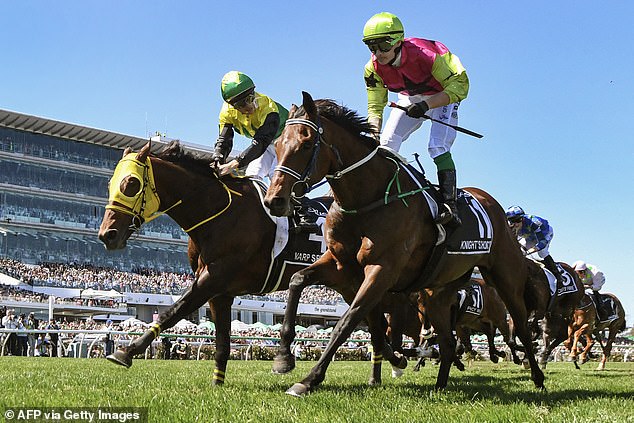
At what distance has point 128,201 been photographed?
657 cm

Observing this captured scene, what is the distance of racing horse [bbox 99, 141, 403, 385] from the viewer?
6.49 meters

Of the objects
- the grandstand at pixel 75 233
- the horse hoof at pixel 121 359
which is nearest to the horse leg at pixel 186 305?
the horse hoof at pixel 121 359

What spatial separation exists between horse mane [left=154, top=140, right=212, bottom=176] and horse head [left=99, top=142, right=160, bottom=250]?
41cm

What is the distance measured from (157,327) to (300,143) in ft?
7.13

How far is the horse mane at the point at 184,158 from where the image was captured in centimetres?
724

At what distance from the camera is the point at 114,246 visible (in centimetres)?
653

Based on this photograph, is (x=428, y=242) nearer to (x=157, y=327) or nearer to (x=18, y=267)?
(x=157, y=327)

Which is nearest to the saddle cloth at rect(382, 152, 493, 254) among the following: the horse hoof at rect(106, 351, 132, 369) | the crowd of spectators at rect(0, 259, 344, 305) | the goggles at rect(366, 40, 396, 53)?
the goggles at rect(366, 40, 396, 53)

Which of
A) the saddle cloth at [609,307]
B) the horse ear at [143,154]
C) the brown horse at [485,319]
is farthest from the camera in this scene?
the saddle cloth at [609,307]

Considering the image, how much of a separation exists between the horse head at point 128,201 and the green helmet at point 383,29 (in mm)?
2363

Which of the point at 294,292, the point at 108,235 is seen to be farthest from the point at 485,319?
the point at 108,235

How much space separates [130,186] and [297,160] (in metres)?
2.04

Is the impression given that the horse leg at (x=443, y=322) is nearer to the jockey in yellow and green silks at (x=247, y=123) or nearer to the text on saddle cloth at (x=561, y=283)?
the jockey in yellow and green silks at (x=247, y=123)

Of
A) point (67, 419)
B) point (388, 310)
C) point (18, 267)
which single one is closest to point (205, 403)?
point (67, 419)
